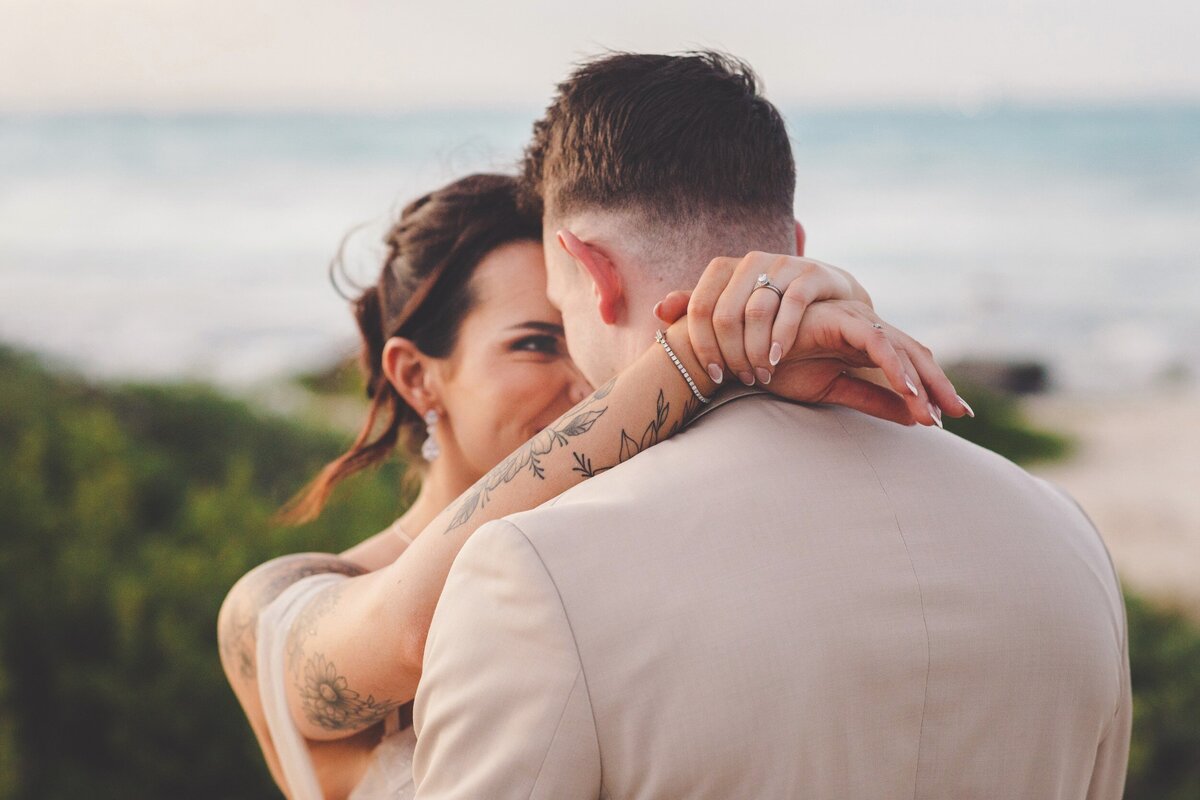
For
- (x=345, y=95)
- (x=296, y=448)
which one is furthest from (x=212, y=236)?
(x=296, y=448)

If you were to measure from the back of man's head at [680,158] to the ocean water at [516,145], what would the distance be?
15026mm

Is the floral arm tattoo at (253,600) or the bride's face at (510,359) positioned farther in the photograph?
the bride's face at (510,359)

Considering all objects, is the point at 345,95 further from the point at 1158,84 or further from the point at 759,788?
the point at 759,788

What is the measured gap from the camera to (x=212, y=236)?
90.6 feet

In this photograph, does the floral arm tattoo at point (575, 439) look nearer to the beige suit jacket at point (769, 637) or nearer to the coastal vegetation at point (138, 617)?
the beige suit jacket at point (769, 637)

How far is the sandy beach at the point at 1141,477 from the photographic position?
10453 mm

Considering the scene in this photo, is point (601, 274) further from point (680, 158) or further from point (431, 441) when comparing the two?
point (431, 441)

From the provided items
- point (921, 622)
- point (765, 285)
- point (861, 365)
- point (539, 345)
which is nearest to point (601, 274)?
point (765, 285)

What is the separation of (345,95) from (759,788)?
35.2 metres

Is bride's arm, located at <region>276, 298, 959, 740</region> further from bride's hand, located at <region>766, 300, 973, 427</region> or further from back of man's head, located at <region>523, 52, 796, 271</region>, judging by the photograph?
back of man's head, located at <region>523, 52, 796, 271</region>

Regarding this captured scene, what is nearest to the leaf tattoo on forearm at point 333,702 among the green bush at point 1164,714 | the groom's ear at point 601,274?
the groom's ear at point 601,274

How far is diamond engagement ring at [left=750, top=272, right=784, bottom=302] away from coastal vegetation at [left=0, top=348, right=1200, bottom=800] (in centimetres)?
265

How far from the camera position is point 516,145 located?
16.9m

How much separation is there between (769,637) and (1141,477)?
47.7 ft
